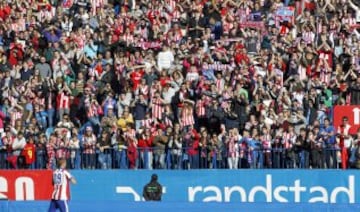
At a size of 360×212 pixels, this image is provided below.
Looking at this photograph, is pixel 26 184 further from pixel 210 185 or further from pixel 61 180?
pixel 210 185

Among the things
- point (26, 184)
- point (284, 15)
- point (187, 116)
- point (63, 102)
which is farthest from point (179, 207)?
point (284, 15)

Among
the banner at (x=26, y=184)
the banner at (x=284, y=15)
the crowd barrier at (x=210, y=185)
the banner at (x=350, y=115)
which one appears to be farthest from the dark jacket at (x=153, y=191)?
the banner at (x=284, y=15)

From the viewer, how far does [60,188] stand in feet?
104

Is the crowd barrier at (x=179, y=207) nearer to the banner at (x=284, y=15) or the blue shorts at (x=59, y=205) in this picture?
the blue shorts at (x=59, y=205)

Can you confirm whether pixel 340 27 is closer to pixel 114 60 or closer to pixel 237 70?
pixel 237 70

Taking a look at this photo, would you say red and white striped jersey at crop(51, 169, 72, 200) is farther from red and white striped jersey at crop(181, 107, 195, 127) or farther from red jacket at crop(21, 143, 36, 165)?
red and white striped jersey at crop(181, 107, 195, 127)

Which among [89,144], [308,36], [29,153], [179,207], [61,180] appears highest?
[308,36]

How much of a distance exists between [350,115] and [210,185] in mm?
3994

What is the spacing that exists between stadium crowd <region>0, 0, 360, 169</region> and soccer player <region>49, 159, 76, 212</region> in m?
3.24

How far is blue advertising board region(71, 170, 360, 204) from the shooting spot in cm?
3419

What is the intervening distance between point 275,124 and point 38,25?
29.4 ft

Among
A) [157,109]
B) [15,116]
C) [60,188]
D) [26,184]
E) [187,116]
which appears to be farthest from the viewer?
[15,116]

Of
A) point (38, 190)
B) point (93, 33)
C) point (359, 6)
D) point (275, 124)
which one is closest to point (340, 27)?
point (359, 6)

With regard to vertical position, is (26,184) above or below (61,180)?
below
